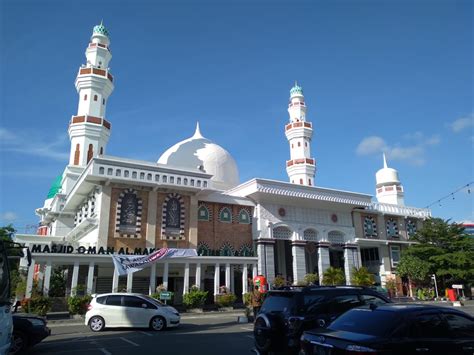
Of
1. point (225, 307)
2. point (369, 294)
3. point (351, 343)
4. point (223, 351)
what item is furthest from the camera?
point (225, 307)

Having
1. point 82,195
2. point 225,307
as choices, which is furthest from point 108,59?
point 225,307

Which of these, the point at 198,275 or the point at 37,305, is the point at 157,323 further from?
the point at 198,275

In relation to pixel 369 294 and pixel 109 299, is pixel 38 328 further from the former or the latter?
pixel 369 294

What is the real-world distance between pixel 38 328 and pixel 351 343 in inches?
347

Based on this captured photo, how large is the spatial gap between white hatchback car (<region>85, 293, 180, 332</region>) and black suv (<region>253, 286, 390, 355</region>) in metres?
7.47

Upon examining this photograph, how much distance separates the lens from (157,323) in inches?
575

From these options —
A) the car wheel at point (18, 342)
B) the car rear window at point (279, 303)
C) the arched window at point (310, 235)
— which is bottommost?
the car wheel at point (18, 342)

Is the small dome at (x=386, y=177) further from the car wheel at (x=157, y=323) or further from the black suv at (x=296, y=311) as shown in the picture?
the black suv at (x=296, y=311)

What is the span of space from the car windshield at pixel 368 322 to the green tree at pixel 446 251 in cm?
3222

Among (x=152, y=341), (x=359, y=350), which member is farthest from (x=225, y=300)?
(x=359, y=350)

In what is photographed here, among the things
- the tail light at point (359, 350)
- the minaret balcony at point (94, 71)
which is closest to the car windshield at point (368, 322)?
the tail light at point (359, 350)

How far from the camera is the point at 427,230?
37.0 meters

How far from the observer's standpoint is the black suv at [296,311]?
296 inches

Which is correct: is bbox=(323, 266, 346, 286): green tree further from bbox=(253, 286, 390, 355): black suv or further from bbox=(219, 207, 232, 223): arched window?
bbox=(253, 286, 390, 355): black suv
